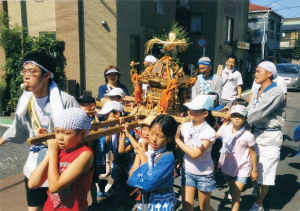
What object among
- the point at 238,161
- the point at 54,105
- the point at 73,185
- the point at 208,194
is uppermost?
the point at 54,105

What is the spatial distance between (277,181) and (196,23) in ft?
45.1

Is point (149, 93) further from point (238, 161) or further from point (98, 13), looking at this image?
point (98, 13)

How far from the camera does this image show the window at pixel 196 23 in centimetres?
1633

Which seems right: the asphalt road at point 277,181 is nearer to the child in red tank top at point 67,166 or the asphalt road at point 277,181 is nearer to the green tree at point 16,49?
the child in red tank top at point 67,166

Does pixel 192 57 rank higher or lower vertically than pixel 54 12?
lower

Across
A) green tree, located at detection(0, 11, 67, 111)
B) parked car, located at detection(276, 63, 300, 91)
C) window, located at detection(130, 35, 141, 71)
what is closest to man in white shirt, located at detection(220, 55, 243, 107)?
window, located at detection(130, 35, 141, 71)

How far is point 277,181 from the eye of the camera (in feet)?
14.9

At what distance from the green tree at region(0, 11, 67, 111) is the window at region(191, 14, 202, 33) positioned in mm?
9152

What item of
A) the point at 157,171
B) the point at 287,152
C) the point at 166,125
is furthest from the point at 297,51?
the point at 157,171

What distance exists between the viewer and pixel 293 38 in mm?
35219

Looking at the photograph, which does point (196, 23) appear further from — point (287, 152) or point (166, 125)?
point (166, 125)

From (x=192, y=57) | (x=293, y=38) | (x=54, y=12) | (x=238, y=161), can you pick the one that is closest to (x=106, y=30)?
(x=54, y=12)

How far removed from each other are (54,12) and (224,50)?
11093mm

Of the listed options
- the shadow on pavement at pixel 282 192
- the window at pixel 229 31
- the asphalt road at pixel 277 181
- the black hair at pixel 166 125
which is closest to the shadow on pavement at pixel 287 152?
the asphalt road at pixel 277 181
